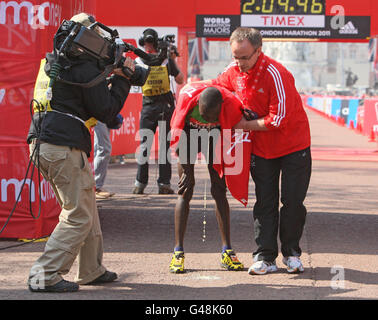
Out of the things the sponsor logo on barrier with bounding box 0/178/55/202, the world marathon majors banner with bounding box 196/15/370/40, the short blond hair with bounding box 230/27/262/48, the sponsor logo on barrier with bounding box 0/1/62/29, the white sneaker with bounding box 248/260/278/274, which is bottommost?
the white sneaker with bounding box 248/260/278/274

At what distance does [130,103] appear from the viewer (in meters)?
15.7

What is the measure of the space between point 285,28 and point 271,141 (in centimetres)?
1389

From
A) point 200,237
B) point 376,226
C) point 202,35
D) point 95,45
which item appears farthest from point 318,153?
point 95,45

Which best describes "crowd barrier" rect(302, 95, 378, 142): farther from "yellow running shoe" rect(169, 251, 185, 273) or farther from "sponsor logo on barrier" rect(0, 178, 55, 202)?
"yellow running shoe" rect(169, 251, 185, 273)

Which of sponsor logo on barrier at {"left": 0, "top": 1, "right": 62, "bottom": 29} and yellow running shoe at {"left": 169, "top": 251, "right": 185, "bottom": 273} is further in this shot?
sponsor logo on barrier at {"left": 0, "top": 1, "right": 62, "bottom": 29}

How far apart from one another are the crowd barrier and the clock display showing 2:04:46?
3.47m

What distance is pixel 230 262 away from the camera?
6391 millimetres

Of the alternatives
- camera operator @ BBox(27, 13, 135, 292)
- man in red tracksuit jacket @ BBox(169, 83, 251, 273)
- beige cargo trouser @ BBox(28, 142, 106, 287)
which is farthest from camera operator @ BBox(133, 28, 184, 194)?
beige cargo trouser @ BBox(28, 142, 106, 287)

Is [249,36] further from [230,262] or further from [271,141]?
[230,262]

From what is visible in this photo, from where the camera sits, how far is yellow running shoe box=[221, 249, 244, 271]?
6.38 m

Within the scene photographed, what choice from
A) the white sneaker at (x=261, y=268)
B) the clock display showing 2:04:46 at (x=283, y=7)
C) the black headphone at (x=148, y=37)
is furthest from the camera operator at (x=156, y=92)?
the clock display showing 2:04:46 at (x=283, y=7)

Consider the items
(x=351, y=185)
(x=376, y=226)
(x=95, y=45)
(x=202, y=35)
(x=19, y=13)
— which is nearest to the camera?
(x=95, y=45)
